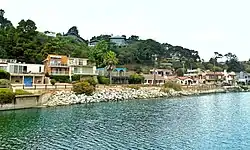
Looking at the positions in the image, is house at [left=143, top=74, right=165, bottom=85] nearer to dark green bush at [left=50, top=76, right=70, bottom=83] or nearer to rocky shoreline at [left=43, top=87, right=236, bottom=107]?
rocky shoreline at [left=43, top=87, right=236, bottom=107]

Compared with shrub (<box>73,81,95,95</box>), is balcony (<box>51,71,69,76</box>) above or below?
above

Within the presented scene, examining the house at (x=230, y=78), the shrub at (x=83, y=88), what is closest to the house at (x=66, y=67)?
the shrub at (x=83, y=88)

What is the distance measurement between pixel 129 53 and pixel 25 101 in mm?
71361

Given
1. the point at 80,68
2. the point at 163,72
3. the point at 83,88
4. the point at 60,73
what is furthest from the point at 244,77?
the point at 83,88

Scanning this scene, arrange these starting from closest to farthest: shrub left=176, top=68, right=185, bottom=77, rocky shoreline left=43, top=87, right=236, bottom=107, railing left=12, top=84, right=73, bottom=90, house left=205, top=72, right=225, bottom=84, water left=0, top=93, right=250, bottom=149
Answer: water left=0, top=93, right=250, bottom=149, railing left=12, top=84, right=73, bottom=90, rocky shoreline left=43, top=87, right=236, bottom=107, house left=205, top=72, right=225, bottom=84, shrub left=176, top=68, right=185, bottom=77

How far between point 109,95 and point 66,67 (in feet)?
40.6

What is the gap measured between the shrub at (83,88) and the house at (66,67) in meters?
10.9

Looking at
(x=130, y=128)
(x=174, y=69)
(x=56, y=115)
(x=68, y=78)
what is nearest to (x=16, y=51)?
(x=68, y=78)

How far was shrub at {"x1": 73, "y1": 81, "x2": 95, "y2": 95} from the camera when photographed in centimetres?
5041

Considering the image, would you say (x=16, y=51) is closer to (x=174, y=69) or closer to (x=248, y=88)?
(x=174, y=69)

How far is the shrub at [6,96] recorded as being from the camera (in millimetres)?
37906

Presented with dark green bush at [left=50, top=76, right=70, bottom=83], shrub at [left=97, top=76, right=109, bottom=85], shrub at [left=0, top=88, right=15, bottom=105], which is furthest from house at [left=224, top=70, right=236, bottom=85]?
shrub at [left=0, top=88, right=15, bottom=105]

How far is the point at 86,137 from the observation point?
23328mm

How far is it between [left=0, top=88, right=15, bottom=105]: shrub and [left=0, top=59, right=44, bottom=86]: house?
540 inches
